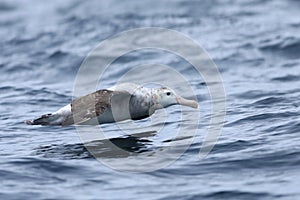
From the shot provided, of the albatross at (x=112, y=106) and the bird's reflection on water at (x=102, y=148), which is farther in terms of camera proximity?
the albatross at (x=112, y=106)

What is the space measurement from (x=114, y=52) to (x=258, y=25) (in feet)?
12.5

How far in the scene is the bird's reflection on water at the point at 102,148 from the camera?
10.4m

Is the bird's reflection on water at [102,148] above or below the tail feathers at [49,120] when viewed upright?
below

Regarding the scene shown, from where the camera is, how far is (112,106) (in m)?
10.8

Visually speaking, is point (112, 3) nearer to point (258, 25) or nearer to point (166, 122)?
point (258, 25)

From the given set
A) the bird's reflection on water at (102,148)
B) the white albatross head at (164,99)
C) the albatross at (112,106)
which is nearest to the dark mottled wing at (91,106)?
the albatross at (112,106)

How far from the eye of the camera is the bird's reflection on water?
10375mm

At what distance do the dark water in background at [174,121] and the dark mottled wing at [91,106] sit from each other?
19.2 inches

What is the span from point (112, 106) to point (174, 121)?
1769 mm

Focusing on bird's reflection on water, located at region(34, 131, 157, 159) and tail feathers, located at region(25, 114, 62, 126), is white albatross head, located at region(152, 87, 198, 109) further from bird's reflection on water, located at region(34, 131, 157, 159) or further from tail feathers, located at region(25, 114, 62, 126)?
tail feathers, located at region(25, 114, 62, 126)

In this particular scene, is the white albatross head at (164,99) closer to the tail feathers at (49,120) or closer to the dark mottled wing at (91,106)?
the dark mottled wing at (91,106)

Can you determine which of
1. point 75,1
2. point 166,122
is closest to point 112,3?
point 75,1

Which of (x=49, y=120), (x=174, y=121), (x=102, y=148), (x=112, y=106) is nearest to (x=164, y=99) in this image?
(x=174, y=121)

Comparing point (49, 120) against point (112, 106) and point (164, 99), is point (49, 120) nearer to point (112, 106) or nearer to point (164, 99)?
point (112, 106)
